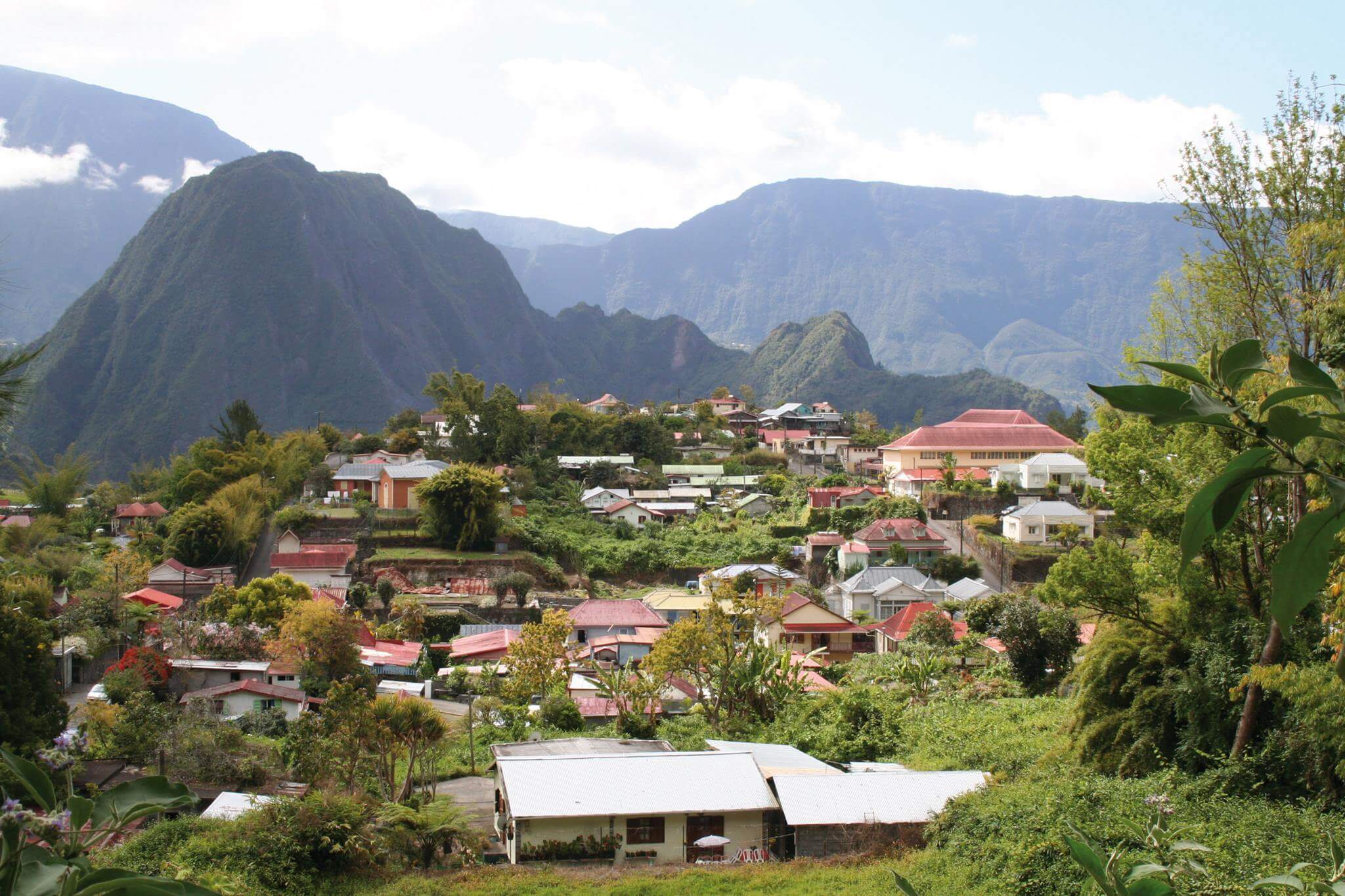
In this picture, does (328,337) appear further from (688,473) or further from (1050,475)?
(1050,475)

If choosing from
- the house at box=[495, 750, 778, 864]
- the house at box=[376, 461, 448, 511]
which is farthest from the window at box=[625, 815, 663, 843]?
the house at box=[376, 461, 448, 511]

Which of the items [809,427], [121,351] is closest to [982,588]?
[809,427]

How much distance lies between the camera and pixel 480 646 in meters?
22.4

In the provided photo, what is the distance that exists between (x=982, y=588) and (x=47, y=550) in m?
25.0

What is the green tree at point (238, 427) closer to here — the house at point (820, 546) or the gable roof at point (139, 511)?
the gable roof at point (139, 511)

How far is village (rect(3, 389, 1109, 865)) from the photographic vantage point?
35.8 feet

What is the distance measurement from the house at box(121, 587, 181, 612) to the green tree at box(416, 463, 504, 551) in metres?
8.24

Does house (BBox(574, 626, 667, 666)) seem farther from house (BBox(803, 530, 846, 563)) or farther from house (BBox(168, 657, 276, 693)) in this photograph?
house (BBox(803, 530, 846, 563))

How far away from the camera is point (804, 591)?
2720cm

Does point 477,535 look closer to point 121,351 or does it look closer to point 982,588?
point 982,588

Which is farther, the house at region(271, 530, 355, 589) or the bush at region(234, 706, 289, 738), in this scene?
the house at region(271, 530, 355, 589)

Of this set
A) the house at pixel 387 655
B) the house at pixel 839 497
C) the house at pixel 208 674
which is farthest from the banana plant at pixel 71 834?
the house at pixel 839 497

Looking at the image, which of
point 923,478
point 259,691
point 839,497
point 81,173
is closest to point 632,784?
point 259,691

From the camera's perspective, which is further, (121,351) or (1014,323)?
(1014,323)
